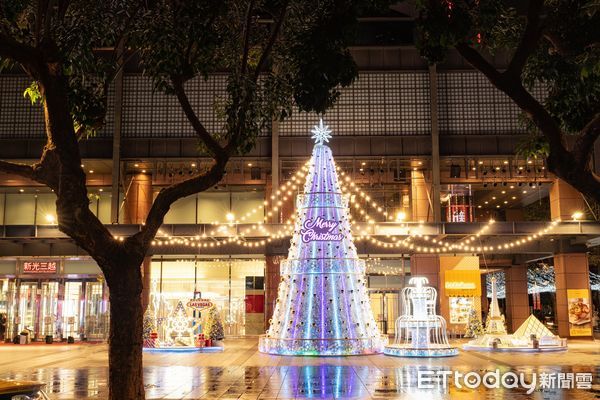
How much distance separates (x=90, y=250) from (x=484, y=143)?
2245 centimetres

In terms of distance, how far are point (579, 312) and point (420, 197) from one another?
8263 mm

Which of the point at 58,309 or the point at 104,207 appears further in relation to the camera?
the point at 104,207

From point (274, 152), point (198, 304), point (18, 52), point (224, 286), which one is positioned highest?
point (274, 152)

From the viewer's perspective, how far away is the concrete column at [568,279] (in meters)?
29.2

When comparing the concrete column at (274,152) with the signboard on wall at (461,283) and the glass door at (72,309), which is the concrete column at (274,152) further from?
the glass door at (72,309)

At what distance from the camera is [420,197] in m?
29.6

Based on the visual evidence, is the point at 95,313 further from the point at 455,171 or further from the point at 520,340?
the point at 520,340

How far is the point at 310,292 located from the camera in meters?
19.3

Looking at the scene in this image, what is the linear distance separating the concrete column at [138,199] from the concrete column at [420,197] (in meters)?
11.7

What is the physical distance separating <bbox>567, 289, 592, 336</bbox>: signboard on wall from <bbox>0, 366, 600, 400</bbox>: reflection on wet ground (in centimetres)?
1301

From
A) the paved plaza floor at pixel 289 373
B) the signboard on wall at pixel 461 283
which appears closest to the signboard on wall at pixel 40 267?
the paved plaza floor at pixel 289 373

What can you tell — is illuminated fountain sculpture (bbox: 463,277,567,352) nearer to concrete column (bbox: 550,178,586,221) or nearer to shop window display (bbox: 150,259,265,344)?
concrete column (bbox: 550,178,586,221)

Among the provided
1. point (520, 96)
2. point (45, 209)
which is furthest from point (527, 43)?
point (45, 209)

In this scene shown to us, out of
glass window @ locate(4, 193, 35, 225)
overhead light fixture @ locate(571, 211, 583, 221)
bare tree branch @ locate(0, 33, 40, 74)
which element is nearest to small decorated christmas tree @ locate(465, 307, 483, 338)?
overhead light fixture @ locate(571, 211, 583, 221)
